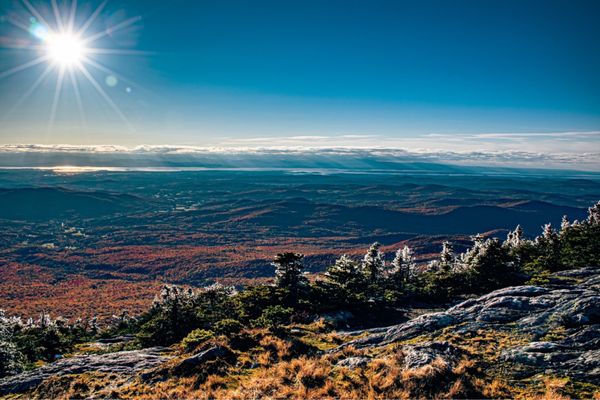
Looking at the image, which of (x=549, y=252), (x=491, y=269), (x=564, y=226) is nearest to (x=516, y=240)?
(x=564, y=226)

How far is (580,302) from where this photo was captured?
1816cm

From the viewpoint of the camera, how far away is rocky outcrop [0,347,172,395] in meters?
18.1

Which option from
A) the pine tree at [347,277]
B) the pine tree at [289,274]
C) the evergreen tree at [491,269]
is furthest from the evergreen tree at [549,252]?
the pine tree at [289,274]

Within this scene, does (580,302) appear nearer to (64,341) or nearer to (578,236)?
(578,236)

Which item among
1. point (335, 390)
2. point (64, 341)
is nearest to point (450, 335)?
point (335, 390)

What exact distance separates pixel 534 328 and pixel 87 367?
82.0ft

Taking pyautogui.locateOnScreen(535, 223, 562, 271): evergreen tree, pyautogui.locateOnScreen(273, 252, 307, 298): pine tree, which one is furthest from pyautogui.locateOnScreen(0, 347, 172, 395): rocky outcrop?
pyautogui.locateOnScreen(535, 223, 562, 271): evergreen tree

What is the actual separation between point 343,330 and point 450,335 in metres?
9.98

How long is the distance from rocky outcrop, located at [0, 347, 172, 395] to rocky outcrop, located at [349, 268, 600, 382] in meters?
12.5

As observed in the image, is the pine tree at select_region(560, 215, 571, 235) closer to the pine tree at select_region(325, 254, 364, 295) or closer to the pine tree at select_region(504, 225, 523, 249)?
the pine tree at select_region(504, 225, 523, 249)

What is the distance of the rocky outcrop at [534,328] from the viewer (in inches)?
549

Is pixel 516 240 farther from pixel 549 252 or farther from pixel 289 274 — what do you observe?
pixel 289 274

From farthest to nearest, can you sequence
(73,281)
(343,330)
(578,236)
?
(73,281)
(578,236)
(343,330)

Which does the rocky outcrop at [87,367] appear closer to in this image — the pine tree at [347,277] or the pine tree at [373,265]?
the pine tree at [347,277]
